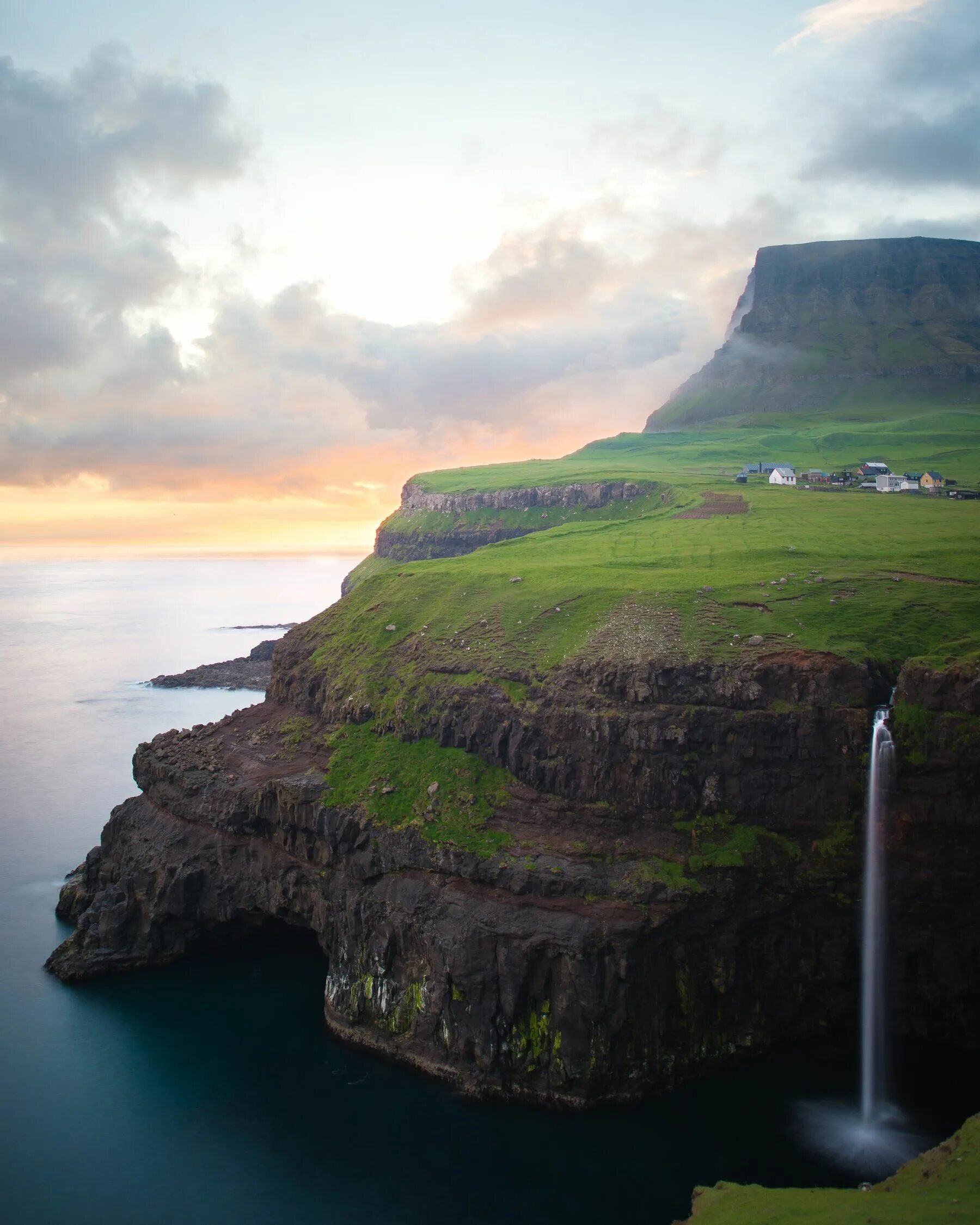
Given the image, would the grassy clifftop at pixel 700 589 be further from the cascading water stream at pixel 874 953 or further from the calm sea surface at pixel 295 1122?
the calm sea surface at pixel 295 1122

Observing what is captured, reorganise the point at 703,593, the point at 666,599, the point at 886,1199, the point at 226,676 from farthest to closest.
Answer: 1. the point at 226,676
2. the point at 666,599
3. the point at 703,593
4. the point at 886,1199

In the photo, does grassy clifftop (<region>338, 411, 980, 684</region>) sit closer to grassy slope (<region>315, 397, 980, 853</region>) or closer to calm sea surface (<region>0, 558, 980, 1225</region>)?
grassy slope (<region>315, 397, 980, 853</region>)

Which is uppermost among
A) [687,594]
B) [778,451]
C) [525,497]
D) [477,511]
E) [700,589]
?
[778,451]

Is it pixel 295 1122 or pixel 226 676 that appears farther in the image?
pixel 226 676

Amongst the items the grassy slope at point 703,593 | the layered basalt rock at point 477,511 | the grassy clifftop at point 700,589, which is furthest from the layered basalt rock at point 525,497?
the grassy slope at point 703,593

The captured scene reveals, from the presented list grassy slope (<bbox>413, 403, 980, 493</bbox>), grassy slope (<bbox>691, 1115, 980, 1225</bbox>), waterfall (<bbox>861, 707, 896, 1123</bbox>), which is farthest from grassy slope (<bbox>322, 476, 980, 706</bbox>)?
grassy slope (<bbox>413, 403, 980, 493</bbox>)

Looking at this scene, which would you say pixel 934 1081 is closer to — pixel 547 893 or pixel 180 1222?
pixel 547 893

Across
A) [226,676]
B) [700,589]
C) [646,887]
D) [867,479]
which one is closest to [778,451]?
[867,479]

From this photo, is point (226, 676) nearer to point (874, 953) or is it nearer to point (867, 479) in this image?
point (867, 479)
